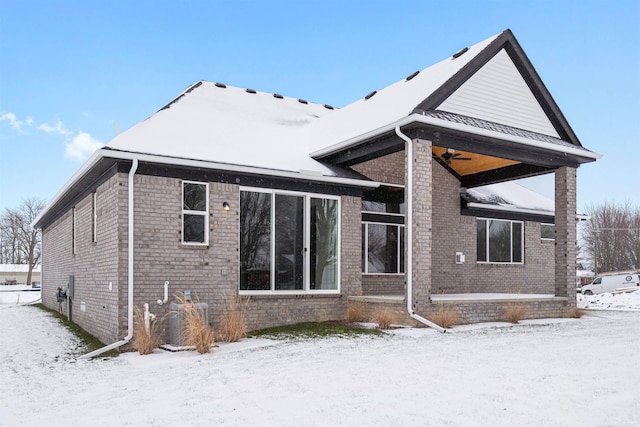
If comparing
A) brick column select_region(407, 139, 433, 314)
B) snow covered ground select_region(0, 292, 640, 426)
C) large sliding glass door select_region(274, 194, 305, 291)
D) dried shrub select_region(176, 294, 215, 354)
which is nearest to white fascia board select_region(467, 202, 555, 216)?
brick column select_region(407, 139, 433, 314)

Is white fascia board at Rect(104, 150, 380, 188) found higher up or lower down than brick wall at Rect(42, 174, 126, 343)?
higher up

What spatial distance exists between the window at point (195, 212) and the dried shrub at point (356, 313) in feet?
11.3

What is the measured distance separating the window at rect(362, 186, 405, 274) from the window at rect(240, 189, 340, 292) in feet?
7.61

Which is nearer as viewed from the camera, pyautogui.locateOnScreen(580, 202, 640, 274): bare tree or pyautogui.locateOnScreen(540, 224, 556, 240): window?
pyautogui.locateOnScreen(540, 224, 556, 240): window

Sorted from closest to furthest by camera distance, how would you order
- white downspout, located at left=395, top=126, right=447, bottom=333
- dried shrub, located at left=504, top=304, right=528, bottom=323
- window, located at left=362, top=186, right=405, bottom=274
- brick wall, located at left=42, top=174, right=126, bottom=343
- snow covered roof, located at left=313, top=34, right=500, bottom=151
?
brick wall, located at left=42, top=174, right=126, bottom=343 < white downspout, located at left=395, top=126, right=447, bottom=333 < snow covered roof, located at left=313, top=34, right=500, bottom=151 < dried shrub, located at left=504, top=304, right=528, bottom=323 < window, located at left=362, top=186, right=405, bottom=274

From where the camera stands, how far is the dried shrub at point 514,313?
482 inches

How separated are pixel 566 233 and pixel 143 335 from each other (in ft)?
32.5

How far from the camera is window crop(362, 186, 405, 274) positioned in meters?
15.0

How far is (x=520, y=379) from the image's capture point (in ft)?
22.0

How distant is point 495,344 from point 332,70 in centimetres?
1334

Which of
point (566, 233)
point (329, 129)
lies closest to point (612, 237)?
point (566, 233)

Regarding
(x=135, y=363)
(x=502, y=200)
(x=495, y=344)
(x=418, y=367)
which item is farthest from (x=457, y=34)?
(x=135, y=363)

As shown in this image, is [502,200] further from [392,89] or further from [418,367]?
[418,367]

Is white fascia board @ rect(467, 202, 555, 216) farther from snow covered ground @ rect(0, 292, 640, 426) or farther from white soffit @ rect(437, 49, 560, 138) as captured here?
snow covered ground @ rect(0, 292, 640, 426)
